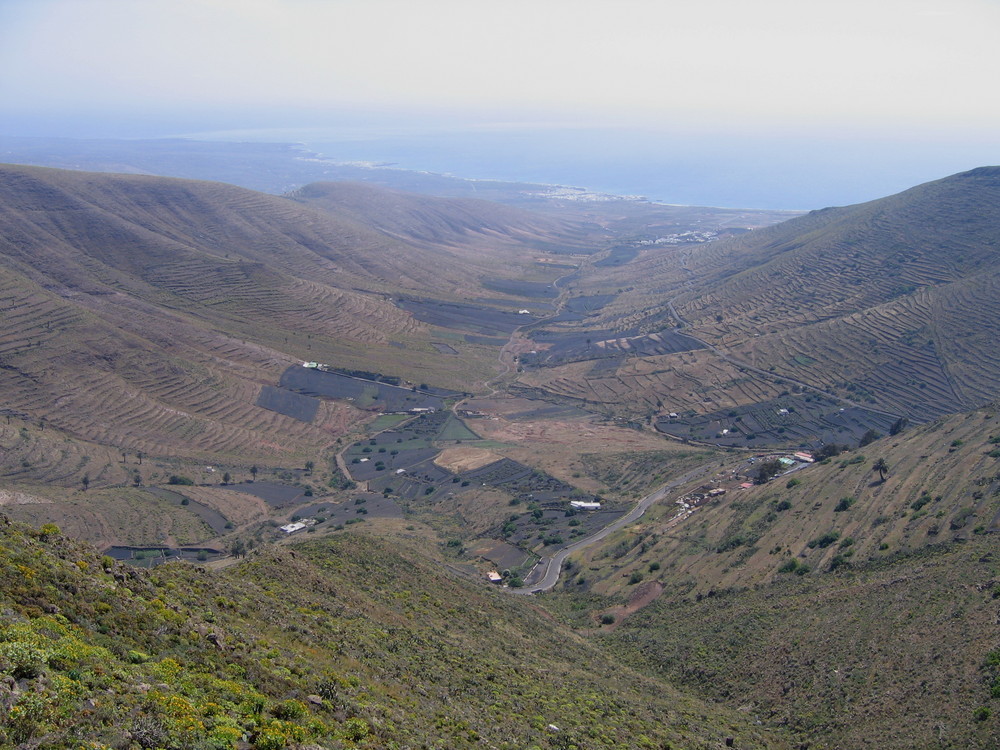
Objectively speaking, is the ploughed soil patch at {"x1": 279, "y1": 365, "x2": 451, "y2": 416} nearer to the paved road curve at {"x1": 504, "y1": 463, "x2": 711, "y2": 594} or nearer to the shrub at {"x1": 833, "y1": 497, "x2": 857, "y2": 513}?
the paved road curve at {"x1": 504, "y1": 463, "x2": 711, "y2": 594}

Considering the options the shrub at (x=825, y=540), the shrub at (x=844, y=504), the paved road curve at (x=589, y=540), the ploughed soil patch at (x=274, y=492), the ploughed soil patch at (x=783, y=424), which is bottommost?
the ploughed soil patch at (x=274, y=492)

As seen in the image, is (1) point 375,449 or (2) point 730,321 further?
(2) point 730,321

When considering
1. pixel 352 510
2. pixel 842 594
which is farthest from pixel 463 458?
pixel 842 594

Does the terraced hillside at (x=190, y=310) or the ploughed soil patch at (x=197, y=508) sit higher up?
the terraced hillside at (x=190, y=310)

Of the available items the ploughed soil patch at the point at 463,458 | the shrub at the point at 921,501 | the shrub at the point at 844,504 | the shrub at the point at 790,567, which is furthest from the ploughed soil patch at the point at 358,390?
the shrub at the point at 921,501

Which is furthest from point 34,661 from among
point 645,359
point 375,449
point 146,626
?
point 645,359

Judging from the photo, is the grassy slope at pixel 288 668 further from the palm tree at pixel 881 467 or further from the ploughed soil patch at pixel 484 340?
the ploughed soil patch at pixel 484 340

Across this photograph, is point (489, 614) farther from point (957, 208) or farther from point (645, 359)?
point (957, 208)
